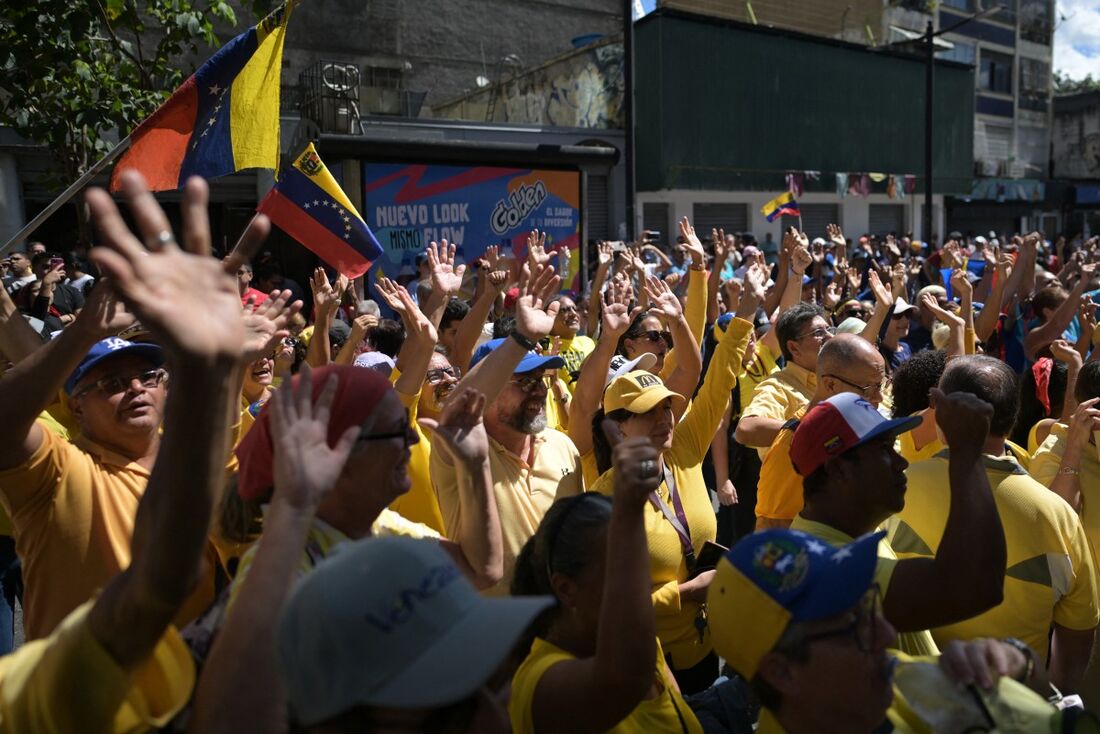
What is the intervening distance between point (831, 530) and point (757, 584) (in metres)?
0.76

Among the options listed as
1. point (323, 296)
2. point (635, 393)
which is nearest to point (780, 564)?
point (635, 393)

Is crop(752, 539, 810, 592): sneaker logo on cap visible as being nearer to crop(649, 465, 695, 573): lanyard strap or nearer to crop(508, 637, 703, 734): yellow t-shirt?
crop(508, 637, 703, 734): yellow t-shirt

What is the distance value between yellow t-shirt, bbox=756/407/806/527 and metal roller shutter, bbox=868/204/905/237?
28.9 meters

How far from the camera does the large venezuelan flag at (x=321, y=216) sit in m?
5.21

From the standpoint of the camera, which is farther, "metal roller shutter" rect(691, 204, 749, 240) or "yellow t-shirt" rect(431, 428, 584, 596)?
"metal roller shutter" rect(691, 204, 749, 240)

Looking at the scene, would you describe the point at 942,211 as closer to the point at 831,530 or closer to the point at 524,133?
the point at 524,133

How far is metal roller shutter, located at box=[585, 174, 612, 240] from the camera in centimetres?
2209

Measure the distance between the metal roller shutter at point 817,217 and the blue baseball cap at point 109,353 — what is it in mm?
26550

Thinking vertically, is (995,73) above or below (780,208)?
above

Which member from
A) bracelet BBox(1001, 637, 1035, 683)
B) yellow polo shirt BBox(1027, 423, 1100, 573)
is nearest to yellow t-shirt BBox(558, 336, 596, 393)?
yellow polo shirt BBox(1027, 423, 1100, 573)

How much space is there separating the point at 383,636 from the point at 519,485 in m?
1.93

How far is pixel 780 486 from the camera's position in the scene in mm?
3449

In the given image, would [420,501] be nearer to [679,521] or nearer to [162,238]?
[679,521]

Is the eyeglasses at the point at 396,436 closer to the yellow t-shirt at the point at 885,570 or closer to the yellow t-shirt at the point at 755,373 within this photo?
the yellow t-shirt at the point at 885,570
